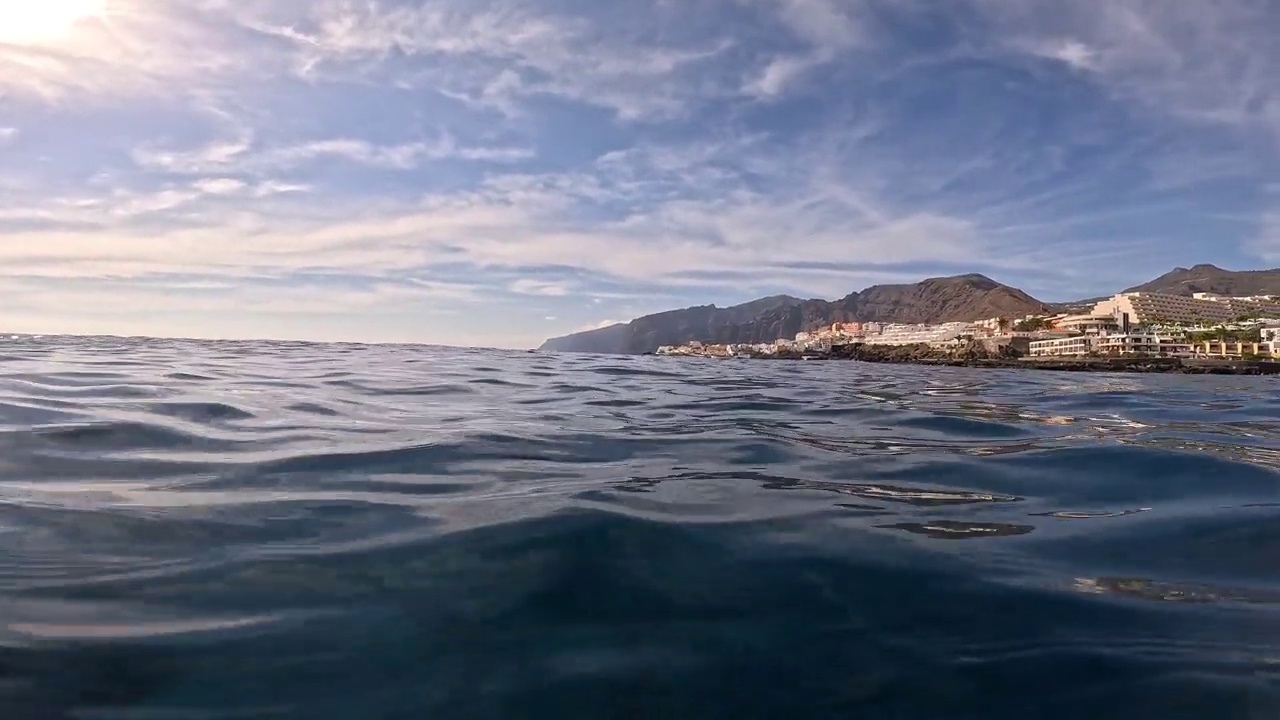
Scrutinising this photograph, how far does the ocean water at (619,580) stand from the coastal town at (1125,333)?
3348 inches

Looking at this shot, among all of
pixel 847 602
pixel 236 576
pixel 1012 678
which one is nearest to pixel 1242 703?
pixel 1012 678

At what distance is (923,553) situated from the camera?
386cm

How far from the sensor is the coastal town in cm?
8100

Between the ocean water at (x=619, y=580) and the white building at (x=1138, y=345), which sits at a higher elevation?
the white building at (x=1138, y=345)

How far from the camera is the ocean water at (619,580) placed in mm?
2482

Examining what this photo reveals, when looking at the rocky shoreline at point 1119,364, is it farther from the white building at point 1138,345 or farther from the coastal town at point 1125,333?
the white building at point 1138,345

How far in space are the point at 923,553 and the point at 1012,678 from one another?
1.26m

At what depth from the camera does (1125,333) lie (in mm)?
98250

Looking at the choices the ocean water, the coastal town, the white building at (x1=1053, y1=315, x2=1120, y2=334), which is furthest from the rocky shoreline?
the ocean water

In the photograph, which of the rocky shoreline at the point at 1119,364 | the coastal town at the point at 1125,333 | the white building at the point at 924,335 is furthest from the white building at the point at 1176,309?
the rocky shoreline at the point at 1119,364

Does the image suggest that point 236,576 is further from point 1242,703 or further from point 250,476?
point 1242,703

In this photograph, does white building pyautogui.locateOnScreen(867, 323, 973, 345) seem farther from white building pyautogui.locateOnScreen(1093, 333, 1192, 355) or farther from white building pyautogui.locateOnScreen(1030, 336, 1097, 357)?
white building pyautogui.locateOnScreen(1093, 333, 1192, 355)

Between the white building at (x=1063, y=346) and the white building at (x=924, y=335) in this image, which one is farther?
the white building at (x=924, y=335)

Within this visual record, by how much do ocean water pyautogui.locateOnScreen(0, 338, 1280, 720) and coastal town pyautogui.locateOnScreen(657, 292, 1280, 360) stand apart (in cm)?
8504
